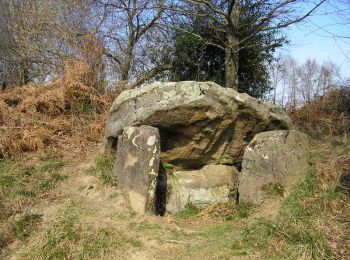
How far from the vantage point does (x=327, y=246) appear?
463 cm

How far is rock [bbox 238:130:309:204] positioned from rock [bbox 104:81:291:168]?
0.62 meters

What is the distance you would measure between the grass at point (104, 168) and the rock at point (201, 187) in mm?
1023

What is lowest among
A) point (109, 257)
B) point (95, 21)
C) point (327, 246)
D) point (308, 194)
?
point (109, 257)

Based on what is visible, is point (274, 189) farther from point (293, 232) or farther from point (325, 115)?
point (325, 115)

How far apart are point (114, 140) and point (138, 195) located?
149 cm

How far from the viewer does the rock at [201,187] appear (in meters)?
6.89

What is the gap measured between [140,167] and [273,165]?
208 centimetres

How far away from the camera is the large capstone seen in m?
6.09

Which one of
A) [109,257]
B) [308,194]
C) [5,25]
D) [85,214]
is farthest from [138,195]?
[5,25]

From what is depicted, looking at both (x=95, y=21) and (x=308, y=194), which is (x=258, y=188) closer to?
(x=308, y=194)

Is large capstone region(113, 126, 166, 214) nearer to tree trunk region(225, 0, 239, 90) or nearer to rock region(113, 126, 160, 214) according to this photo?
rock region(113, 126, 160, 214)

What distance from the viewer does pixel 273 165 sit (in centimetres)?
643

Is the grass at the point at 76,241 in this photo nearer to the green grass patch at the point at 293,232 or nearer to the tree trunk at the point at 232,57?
the green grass patch at the point at 293,232

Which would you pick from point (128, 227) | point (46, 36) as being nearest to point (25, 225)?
point (128, 227)
